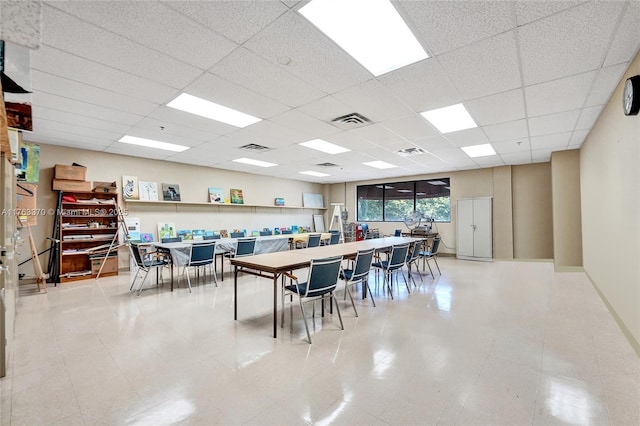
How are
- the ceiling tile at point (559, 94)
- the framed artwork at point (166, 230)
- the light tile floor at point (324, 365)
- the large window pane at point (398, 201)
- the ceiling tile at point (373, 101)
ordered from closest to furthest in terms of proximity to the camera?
the light tile floor at point (324, 365) → the ceiling tile at point (559, 94) → the ceiling tile at point (373, 101) → the framed artwork at point (166, 230) → the large window pane at point (398, 201)

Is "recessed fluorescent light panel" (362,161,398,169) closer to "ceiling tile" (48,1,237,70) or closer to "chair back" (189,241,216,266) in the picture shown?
"chair back" (189,241,216,266)

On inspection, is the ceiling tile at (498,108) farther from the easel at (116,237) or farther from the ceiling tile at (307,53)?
the easel at (116,237)

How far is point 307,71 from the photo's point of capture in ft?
9.14

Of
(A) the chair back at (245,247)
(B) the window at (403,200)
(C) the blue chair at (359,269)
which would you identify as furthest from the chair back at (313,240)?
(B) the window at (403,200)

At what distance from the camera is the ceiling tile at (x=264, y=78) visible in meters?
2.61

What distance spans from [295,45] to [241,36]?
1.40 ft

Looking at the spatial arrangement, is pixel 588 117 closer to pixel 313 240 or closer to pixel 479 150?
pixel 479 150

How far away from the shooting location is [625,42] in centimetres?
234

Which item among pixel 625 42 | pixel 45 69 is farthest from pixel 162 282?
pixel 625 42

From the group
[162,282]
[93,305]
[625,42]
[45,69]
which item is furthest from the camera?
[162,282]

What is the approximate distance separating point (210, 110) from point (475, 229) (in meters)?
7.54

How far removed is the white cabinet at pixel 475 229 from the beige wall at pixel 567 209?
1679 mm

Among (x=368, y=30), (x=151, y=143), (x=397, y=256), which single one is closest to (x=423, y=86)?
(x=368, y=30)

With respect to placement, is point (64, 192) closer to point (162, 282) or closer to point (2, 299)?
point (162, 282)
